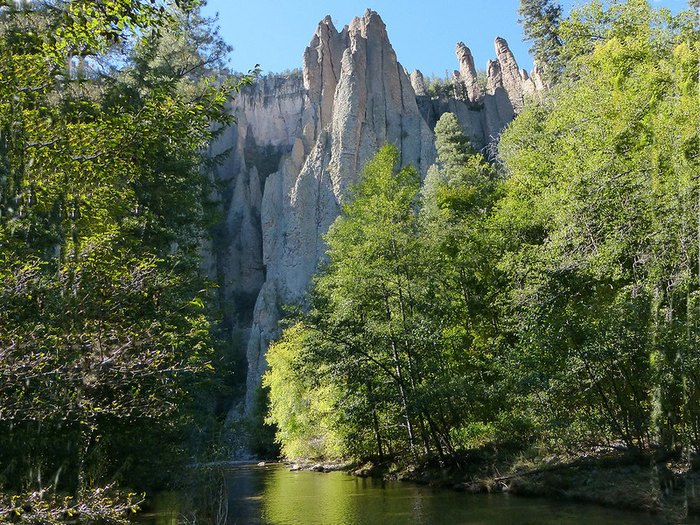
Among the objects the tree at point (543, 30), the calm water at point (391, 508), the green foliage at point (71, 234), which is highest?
the tree at point (543, 30)

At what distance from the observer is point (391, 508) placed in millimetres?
12750

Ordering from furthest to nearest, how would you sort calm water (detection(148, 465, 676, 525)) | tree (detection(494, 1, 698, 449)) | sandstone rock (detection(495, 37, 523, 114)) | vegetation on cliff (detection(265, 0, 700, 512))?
sandstone rock (detection(495, 37, 523, 114)), vegetation on cliff (detection(265, 0, 700, 512)), tree (detection(494, 1, 698, 449)), calm water (detection(148, 465, 676, 525))

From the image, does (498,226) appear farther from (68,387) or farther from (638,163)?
(68,387)

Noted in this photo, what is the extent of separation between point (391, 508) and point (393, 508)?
0.16 ft

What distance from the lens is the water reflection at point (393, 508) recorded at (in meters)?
10.7

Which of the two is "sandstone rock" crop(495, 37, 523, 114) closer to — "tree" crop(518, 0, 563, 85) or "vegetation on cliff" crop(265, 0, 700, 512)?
"tree" crop(518, 0, 563, 85)

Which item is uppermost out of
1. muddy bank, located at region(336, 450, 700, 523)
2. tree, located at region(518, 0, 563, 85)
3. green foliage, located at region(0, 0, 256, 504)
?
tree, located at region(518, 0, 563, 85)

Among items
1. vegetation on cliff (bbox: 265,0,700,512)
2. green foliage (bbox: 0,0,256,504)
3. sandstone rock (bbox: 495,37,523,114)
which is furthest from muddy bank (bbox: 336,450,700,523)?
sandstone rock (bbox: 495,37,523,114)

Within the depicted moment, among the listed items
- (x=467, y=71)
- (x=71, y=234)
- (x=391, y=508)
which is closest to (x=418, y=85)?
(x=467, y=71)

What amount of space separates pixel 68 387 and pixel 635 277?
38.5ft

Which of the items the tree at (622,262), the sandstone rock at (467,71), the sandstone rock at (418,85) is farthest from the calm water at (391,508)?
the sandstone rock at (467,71)

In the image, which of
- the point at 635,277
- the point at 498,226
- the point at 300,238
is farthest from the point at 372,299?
the point at 300,238

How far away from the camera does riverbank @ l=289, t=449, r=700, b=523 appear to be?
1013 cm

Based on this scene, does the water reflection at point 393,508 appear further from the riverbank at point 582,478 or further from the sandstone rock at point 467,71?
the sandstone rock at point 467,71
